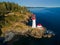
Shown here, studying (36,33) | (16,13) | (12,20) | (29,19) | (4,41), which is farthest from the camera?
(29,19)

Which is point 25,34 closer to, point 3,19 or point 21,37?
Answer: point 21,37

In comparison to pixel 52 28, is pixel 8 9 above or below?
above

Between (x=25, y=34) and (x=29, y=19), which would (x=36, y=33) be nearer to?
(x=25, y=34)

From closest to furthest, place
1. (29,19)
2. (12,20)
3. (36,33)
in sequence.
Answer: (36,33) < (12,20) < (29,19)

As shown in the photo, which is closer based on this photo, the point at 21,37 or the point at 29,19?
the point at 21,37

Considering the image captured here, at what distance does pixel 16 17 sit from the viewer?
23703 mm

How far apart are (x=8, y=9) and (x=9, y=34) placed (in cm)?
575

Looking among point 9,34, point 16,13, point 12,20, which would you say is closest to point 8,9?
point 16,13

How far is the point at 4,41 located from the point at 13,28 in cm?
204

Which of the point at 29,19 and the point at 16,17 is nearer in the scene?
the point at 16,17

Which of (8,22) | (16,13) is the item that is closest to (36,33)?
(8,22)

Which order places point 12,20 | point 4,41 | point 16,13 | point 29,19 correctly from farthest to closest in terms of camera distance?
point 29,19 → point 16,13 → point 12,20 → point 4,41

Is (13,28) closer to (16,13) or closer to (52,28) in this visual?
(16,13)

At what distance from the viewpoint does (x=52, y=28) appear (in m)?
25.5
